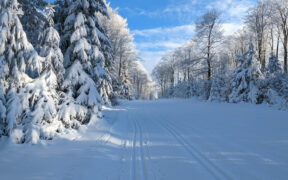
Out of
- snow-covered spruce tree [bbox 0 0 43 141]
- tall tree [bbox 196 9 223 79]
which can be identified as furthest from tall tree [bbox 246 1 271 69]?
snow-covered spruce tree [bbox 0 0 43 141]

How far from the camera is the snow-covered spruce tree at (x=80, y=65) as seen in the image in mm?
7625

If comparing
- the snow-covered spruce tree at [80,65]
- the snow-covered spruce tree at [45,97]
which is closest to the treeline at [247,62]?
the snow-covered spruce tree at [80,65]

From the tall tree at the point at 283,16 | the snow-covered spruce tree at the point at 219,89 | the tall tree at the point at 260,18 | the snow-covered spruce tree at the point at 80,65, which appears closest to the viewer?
the snow-covered spruce tree at the point at 80,65

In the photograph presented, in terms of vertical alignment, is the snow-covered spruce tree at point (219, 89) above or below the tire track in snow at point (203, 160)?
above

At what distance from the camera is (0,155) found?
485cm

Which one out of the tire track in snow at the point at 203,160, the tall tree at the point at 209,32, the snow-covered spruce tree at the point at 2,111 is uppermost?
the tall tree at the point at 209,32

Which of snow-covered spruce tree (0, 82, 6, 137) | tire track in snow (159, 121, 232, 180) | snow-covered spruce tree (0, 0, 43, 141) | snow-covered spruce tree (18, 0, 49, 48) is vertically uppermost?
snow-covered spruce tree (18, 0, 49, 48)

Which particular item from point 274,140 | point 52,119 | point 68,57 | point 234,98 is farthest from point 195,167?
point 234,98

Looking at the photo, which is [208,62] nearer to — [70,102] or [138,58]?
[138,58]

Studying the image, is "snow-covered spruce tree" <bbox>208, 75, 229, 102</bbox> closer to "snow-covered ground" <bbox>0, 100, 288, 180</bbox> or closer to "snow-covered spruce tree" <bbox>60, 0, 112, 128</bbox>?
"snow-covered ground" <bbox>0, 100, 288, 180</bbox>

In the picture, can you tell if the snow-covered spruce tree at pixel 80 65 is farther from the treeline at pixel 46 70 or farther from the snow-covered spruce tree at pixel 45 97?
the snow-covered spruce tree at pixel 45 97

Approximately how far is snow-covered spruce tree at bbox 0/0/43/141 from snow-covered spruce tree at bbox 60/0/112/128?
6.17 feet

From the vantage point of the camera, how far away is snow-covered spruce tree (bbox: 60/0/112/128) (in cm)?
762

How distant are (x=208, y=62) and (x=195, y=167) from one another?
56.8 ft
